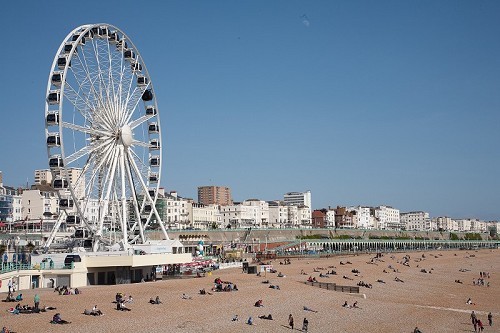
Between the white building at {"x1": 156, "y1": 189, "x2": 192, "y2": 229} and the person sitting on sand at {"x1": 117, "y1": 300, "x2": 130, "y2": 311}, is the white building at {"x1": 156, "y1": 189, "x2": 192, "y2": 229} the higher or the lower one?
the higher one

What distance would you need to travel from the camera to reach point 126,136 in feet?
130

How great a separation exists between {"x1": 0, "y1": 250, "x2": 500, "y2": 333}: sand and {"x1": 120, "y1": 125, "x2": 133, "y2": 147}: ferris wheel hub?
30.0 ft

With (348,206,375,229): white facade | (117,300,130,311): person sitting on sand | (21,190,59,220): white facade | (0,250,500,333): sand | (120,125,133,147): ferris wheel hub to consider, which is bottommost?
(0,250,500,333): sand

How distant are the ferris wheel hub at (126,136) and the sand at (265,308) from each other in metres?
9.14

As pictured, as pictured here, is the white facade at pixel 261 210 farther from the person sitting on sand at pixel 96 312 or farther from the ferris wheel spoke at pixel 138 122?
the person sitting on sand at pixel 96 312

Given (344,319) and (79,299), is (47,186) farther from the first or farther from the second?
(344,319)

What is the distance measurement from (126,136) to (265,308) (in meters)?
15.6

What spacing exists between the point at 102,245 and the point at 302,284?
42.9 feet

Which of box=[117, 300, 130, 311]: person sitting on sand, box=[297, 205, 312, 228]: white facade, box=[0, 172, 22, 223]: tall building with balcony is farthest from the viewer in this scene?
box=[297, 205, 312, 228]: white facade

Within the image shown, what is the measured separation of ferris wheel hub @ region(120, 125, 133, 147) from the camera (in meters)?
39.5

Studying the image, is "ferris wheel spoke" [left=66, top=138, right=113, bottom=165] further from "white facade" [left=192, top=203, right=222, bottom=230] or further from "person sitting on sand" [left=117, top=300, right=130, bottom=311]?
"white facade" [left=192, top=203, right=222, bottom=230]

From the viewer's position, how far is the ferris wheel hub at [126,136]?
39531 millimetres

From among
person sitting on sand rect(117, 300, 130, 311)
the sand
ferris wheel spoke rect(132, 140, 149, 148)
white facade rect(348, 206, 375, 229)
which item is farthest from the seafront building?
person sitting on sand rect(117, 300, 130, 311)

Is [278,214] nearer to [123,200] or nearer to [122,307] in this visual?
[123,200]
